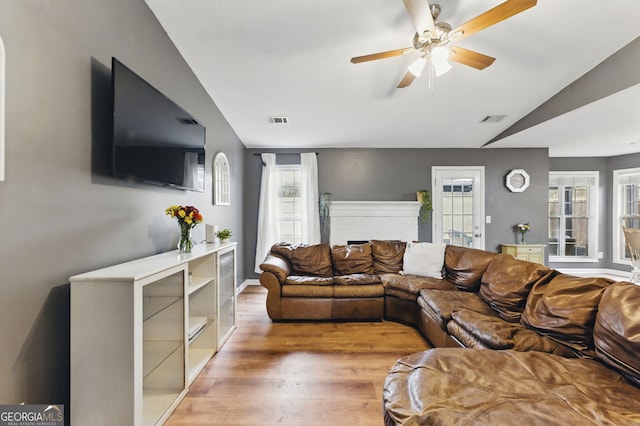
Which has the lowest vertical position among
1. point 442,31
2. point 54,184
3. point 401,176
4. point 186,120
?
point 54,184

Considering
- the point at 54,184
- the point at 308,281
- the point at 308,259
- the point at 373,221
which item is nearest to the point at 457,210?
the point at 373,221

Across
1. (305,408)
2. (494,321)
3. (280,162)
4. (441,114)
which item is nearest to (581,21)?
(441,114)

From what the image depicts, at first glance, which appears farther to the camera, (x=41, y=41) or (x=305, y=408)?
(x=305, y=408)

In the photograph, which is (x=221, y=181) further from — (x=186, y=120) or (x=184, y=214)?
(x=184, y=214)

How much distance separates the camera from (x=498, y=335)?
1.79 m

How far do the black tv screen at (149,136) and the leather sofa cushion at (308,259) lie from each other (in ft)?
5.33

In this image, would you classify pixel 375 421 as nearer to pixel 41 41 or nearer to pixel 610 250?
pixel 41 41

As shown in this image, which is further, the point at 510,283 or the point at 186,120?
the point at 186,120

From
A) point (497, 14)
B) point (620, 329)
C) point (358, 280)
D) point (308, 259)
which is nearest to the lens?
point (620, 329)

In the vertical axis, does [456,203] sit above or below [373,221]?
above

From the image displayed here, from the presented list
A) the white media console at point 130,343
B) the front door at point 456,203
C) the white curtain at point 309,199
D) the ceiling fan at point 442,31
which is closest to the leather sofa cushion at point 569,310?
the ceiling fan at point 442,31

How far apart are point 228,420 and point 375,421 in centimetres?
93

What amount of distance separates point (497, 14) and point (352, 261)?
2.96 m

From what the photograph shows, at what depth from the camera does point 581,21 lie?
7.71ft
